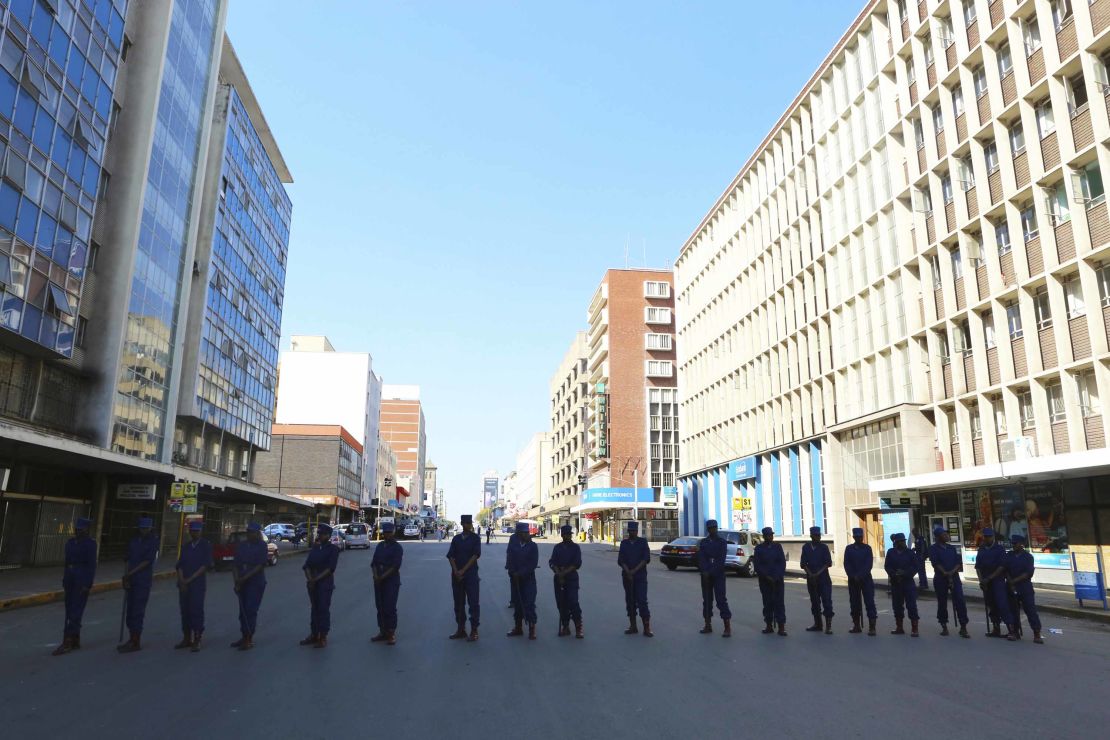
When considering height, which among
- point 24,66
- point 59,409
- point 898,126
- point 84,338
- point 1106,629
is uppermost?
point 898,126

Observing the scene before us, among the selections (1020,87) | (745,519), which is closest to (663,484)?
(745,519)

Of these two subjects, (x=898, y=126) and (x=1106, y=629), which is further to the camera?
(x=898, y=126)

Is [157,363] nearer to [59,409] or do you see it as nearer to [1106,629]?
[59,409]

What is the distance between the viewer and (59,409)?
28172mm

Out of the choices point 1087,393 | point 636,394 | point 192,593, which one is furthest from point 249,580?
point 636,394

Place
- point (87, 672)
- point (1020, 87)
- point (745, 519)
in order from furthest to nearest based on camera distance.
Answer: point (745, 519) < point (1020, 87) < point (87, 672)

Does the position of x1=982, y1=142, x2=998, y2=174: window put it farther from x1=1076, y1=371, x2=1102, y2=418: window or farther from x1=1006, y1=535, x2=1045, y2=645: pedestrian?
x1=1006, y1=535, x2=1045, y2=645: pedestrian

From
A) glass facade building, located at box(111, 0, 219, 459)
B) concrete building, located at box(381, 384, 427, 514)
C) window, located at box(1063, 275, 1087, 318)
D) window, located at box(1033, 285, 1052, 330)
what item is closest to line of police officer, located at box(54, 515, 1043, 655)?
window, located at box(1063, 275, 1087, 318)

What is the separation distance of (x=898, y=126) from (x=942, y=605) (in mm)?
26285

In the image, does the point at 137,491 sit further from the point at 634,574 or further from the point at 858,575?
the point at 858,575

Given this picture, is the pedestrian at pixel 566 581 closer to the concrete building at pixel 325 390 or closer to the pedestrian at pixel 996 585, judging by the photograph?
the pedestrian at pixel 996 585

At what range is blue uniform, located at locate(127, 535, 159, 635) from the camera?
10414 millimetres

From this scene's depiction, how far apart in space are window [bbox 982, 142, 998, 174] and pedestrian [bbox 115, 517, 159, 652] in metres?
28.2

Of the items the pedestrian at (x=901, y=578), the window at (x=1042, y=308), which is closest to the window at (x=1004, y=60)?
the window at (x=1042, y=308)
